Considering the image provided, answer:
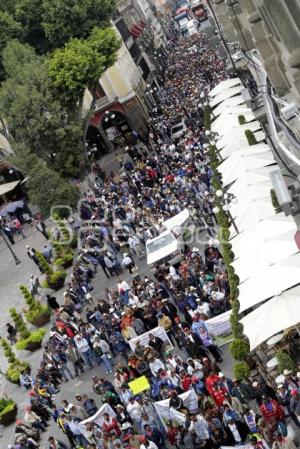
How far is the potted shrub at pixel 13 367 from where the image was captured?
109 ft

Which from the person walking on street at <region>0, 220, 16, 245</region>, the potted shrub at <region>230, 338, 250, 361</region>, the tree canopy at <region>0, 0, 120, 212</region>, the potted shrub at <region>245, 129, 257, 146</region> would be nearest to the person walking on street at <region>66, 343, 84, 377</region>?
the potted shrub at <region>230, 338, 250, 361</region>

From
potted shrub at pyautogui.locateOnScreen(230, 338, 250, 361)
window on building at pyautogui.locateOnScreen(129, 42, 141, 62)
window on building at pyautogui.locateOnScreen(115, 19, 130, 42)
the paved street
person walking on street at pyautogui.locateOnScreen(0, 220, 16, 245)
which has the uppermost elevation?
window on building at pyautogui.locateOnScreen(115, 19, 130, 42)

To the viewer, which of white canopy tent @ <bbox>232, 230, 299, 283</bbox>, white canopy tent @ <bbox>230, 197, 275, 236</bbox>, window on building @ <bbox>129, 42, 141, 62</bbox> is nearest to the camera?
white canopy tent @ <bbox>232, 230, 299, 283</bbox>

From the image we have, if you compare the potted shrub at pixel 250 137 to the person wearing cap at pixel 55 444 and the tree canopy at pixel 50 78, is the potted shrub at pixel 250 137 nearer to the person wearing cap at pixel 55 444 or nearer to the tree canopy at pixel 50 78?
the tree canopy at pixel 50 78

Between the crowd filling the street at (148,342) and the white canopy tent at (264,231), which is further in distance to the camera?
the white canopy tent at (264,231)

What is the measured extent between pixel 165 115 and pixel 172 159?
54.2ft

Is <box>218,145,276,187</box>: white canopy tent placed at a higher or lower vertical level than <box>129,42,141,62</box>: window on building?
lower

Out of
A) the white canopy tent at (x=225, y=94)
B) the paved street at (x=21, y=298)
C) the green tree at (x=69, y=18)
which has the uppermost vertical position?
the green tree at (x=69, y=18)

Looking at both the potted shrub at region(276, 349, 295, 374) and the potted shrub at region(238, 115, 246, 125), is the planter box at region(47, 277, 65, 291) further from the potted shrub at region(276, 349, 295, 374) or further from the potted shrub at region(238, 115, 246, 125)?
the potted shrub at region(276, 349, 295, 374)

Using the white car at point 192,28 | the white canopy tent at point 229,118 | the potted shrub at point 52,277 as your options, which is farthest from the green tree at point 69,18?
the white car at point 192,28

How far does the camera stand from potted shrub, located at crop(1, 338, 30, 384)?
1305 inches

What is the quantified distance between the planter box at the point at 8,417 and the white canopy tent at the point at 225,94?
2226 cm

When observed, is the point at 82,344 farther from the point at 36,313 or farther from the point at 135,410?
the point at 36,313

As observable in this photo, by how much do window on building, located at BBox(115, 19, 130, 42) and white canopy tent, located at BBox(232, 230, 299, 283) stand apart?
170 ft
